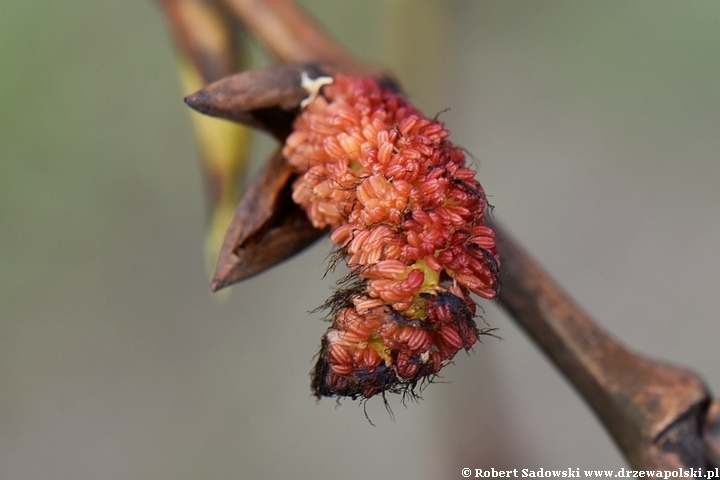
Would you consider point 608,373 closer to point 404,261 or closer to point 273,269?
point 404,261

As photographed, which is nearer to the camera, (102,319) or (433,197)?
(433,197)

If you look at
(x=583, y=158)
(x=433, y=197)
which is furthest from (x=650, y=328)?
(x=433, y=197)

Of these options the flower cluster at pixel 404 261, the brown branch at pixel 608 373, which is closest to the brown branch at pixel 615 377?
the brown branch at pixel 608 373

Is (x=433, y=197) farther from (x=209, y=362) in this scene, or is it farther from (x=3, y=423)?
(x=3, y=423)

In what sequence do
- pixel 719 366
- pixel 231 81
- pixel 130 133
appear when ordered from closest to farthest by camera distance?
pixel 231 81 → pixel 719 366 → pixel 130 133

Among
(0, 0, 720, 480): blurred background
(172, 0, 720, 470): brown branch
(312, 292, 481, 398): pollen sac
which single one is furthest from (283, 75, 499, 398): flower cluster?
(0, 0, 720, 480): blurred background

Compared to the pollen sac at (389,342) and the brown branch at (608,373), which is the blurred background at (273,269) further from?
the pollen sac at (389,342)

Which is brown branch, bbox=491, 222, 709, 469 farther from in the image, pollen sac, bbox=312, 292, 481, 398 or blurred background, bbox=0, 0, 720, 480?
blurred background, bbox=0, 0, 720, 480
